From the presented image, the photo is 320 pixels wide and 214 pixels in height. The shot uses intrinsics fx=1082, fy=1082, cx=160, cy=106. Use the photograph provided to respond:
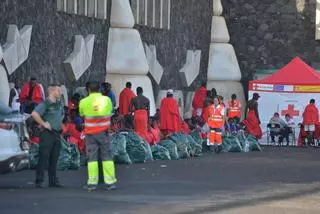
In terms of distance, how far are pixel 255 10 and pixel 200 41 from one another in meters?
3.60

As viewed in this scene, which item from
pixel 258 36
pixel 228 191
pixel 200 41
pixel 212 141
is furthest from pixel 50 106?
pixel 258 36

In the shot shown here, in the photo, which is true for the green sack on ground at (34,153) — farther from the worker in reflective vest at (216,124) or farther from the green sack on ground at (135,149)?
the worker in reflective vest at (216,124)

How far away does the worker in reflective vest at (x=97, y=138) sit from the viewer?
15445mm

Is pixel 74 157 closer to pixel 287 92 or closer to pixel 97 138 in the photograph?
pixel 97 138

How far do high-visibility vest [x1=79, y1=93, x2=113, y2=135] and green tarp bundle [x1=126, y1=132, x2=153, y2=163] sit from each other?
21.0 ft

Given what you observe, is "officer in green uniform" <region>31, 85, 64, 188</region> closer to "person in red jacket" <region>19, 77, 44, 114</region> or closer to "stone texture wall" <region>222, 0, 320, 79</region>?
"person in red jacket" <region>19, 77, 44, 114</region>

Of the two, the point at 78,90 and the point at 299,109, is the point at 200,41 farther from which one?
the point at 78,90

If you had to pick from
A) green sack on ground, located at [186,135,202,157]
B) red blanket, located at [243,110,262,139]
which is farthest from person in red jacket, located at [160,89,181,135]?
red blanket, located at [243,110,262,139]

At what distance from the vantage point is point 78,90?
28594 mm

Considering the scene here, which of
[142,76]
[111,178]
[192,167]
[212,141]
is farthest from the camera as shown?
[142,76]

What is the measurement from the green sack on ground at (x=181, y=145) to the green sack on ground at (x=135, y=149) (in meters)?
2.20

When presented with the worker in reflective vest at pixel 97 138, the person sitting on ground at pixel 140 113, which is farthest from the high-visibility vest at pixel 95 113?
the person sitting on ground at pixel 140 113

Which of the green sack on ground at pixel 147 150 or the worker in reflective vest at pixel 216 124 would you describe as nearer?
the green sack on ground at pixel 147 150

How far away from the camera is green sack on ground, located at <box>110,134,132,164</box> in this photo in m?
21.4
